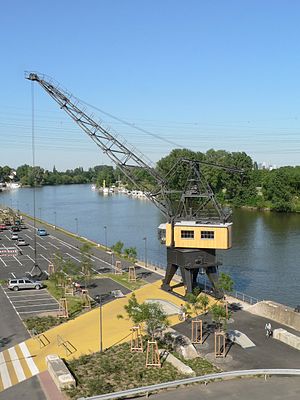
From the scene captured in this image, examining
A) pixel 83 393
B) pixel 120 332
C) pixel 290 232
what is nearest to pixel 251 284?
pixel 120 332

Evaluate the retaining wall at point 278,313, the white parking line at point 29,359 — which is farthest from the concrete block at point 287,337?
the white parking line at point 29,359

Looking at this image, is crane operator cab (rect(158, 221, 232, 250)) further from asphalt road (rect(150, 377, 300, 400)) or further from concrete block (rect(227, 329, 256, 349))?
asphalt road (rect(150, 377, 300, 400))

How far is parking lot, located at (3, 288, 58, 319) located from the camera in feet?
111

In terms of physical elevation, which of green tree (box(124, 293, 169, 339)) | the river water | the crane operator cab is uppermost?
the crane operator cab

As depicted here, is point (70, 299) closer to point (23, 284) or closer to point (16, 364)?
point (23, 284)

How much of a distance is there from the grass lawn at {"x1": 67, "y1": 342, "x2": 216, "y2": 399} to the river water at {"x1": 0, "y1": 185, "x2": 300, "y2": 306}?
66.1ft

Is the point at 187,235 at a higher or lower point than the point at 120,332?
higher

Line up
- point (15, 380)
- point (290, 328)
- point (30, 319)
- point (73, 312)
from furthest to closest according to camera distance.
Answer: point (73, 312), point (30, 319), point (290, 328), point (15, 380)

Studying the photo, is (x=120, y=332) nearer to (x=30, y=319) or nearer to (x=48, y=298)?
(x=30, y=319)

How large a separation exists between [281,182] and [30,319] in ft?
311

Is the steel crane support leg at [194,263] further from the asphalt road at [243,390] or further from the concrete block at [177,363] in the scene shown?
the asphalt road at [243,390]

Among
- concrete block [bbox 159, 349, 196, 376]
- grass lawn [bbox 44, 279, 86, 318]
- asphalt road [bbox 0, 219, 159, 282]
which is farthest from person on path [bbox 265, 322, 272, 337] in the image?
asphalt road [bbox 0, 219, 159, 282]

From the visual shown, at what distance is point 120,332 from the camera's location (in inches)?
1155

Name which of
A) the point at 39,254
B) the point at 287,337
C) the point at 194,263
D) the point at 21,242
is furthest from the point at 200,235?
the point at 21,242
